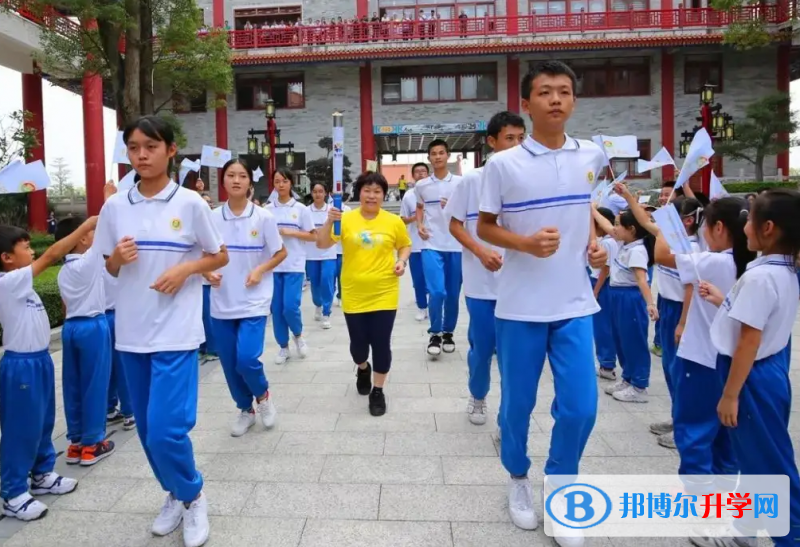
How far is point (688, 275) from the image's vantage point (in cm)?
301

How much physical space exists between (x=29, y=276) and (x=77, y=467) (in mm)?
1312

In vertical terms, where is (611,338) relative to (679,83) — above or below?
below

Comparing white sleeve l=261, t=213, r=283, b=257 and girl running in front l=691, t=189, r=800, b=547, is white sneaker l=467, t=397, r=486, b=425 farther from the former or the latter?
girl running in front l=691, t=189, r=800, b=547

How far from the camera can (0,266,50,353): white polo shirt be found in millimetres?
3127

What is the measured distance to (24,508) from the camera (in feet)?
9.94

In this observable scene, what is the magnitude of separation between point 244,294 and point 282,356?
90.2 inches

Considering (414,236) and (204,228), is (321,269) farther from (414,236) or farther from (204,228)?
(204,228)

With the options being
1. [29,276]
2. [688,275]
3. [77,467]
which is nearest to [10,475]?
[77,467]

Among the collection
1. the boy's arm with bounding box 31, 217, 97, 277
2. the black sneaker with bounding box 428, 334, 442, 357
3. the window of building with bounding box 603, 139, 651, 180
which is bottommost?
the black sneaker with bounding box 428, 334, 442, 357

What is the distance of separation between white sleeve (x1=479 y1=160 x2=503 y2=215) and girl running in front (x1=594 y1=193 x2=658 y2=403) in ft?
7.91

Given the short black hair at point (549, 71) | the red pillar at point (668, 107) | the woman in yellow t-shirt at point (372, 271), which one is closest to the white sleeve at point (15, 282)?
the woman in yellow t-shirt at point (372, 271)

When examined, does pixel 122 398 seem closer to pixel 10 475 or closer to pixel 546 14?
pixel 10 475

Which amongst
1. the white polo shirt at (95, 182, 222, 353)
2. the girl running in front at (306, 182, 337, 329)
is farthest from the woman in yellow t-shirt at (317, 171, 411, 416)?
the girl running in front at (306, 182, 337, 329)

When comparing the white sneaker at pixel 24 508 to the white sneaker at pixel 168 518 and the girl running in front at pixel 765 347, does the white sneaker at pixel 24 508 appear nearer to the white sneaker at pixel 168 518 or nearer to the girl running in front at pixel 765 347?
the white sneaker at pixel 168 518
